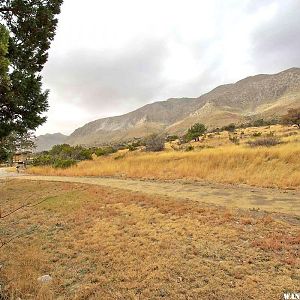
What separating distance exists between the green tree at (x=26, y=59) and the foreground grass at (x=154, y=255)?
3.30 m

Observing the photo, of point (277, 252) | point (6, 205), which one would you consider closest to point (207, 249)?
point (277, 252)

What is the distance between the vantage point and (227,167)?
1562 centimetres

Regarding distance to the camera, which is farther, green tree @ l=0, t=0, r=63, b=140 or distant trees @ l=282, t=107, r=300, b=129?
distant trees @ l=282, t=107, r=300, b=129

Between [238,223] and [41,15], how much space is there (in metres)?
7.82

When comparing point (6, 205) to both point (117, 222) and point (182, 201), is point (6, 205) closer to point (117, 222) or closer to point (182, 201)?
point (117, 222)

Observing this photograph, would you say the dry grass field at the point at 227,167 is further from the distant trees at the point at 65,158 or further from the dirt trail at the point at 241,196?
the distant trees at the point at 65,158

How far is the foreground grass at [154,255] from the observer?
4.10 m

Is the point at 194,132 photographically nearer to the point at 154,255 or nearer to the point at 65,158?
the point at 65,158

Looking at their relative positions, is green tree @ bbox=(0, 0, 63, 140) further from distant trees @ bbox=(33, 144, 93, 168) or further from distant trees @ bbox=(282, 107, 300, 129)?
distant trees @ bbox=(282, 107, 300, 129)

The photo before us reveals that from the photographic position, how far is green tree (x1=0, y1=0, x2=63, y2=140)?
820cm

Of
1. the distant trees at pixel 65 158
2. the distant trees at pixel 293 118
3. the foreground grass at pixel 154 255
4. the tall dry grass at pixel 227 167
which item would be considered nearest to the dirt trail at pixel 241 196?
the tall dry grass at pixel 227 167

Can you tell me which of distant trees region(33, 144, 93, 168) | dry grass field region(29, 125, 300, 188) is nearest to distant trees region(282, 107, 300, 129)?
dry grass field region(29, 125, 300, 188)

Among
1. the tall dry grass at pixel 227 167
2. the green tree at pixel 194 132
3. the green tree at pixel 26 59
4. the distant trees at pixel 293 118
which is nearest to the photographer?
the green tree at pixel 26 59

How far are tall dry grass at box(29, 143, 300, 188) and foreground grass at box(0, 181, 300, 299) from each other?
5182 mm
